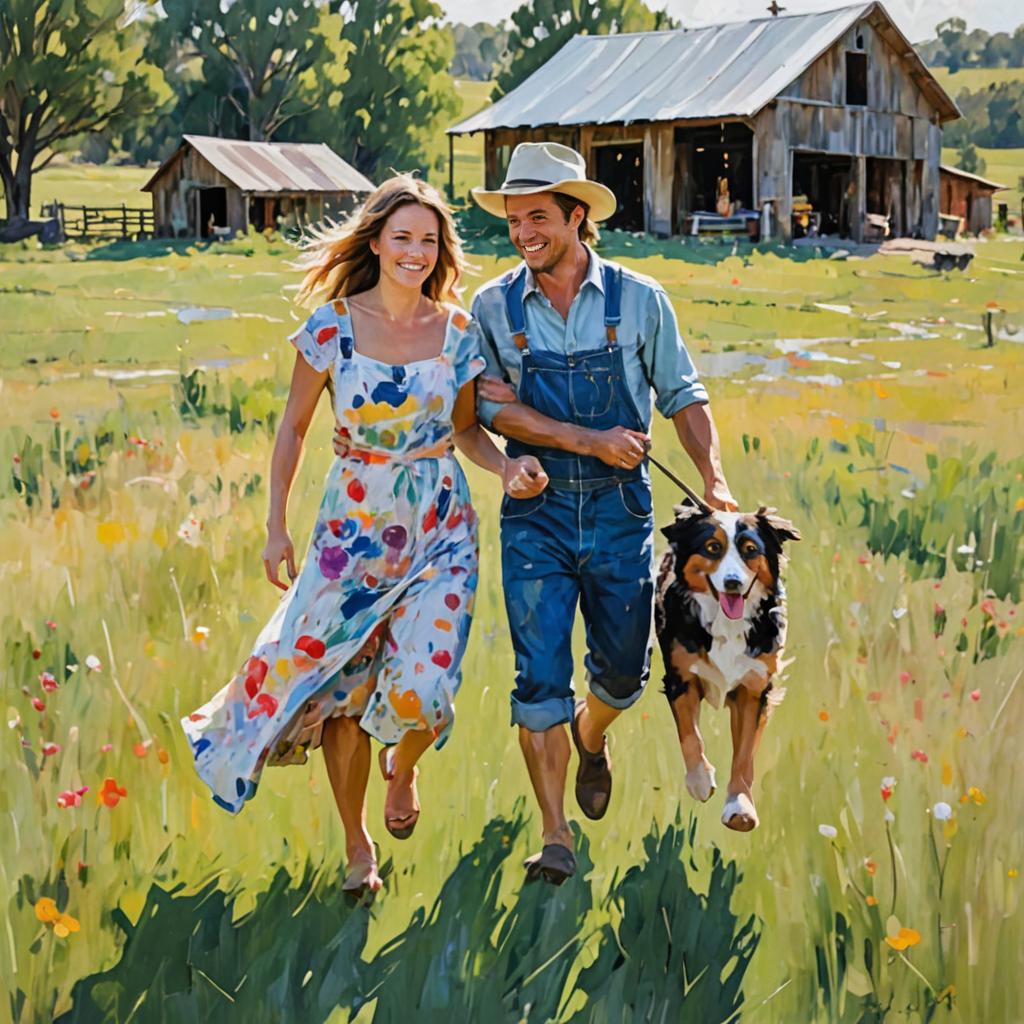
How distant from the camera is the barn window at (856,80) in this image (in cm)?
4191

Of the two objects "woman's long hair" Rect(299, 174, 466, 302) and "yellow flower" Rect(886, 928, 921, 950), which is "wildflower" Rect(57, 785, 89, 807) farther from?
"yellow flower" Rect(886, 928, 921, 950)

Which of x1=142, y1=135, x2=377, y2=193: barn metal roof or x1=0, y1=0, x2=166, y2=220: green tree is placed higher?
x1=0, y1=0, x2=166, y2=220: green tree

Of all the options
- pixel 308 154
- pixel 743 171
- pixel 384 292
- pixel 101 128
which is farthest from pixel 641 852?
pixel 101 128

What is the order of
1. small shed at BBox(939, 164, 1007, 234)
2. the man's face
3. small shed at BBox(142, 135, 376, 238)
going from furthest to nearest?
1. small shed at BBox(142, 135, 376, 238)
2. small shed at BBox(939, 164, 1007, 234)
3. the man's face

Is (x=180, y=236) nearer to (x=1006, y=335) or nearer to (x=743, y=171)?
(x=743, y=171)

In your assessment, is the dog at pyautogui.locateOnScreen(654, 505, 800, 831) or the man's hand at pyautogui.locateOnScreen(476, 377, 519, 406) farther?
the man's hand at pyautogui.locateOnScreen(476, 377, 519, 406)

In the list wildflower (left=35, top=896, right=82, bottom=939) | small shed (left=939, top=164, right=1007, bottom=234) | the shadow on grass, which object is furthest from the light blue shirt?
small shed (left=939, top=164, right=1007, bottom=234)

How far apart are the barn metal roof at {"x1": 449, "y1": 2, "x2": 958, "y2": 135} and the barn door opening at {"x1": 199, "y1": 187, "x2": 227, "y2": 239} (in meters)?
16.3

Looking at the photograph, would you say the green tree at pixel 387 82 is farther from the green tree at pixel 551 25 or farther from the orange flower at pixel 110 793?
the orange flower at pixel 110 793

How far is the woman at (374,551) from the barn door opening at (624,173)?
37949mm

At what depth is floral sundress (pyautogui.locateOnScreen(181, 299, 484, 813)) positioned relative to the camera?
15.2 feet

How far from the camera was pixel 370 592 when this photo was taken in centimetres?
479

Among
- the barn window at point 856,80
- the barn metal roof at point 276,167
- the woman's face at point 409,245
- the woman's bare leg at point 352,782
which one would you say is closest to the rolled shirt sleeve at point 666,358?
the woman's face at point 409,245

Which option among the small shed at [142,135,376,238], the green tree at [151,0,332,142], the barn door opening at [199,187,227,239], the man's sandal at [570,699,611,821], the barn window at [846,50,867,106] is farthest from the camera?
the green tree at [151,0,332,142]
